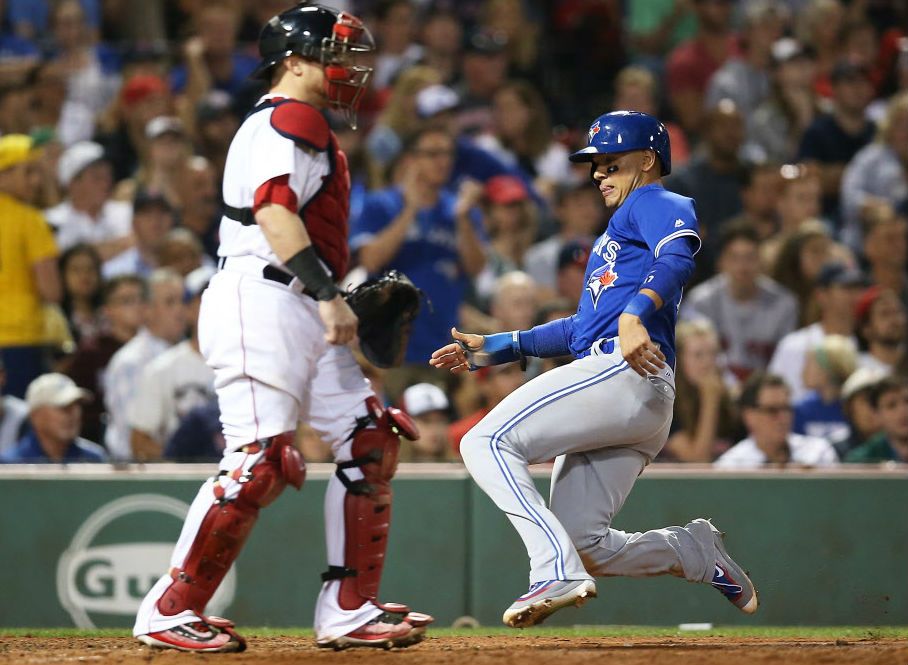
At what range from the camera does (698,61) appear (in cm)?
1243

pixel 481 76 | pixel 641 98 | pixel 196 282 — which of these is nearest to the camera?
pixel 196 282

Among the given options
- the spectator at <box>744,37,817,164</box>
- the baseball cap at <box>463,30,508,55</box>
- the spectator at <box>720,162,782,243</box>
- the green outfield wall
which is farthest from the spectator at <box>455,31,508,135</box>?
the green outfield wall

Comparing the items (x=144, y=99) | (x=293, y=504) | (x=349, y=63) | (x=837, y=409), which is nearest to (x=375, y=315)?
(x=349, y=63)

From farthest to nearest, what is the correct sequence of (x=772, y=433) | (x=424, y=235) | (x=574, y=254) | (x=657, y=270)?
1. (x=574, y=254)
2. (x=424, y=235)
3. (x=772, y=433)
4. (x=657, y=270)

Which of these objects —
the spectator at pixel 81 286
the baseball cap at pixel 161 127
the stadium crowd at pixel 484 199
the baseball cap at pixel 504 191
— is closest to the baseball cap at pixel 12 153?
the stadium crowd at pixel 484 199

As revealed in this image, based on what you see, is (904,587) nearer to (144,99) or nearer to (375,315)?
(375,315)

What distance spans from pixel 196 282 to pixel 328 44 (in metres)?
4.20

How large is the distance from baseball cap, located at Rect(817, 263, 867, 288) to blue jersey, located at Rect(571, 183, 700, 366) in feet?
14.3

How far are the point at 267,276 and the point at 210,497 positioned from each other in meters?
0.78

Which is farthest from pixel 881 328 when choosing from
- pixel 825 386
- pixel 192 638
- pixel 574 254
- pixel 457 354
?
pixel 192 638

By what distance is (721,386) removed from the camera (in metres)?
8.80

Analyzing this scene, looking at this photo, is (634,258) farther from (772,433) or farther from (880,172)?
(880,172)

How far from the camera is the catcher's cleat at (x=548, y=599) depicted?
4.95 metres

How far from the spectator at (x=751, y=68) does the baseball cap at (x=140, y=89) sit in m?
4.31
